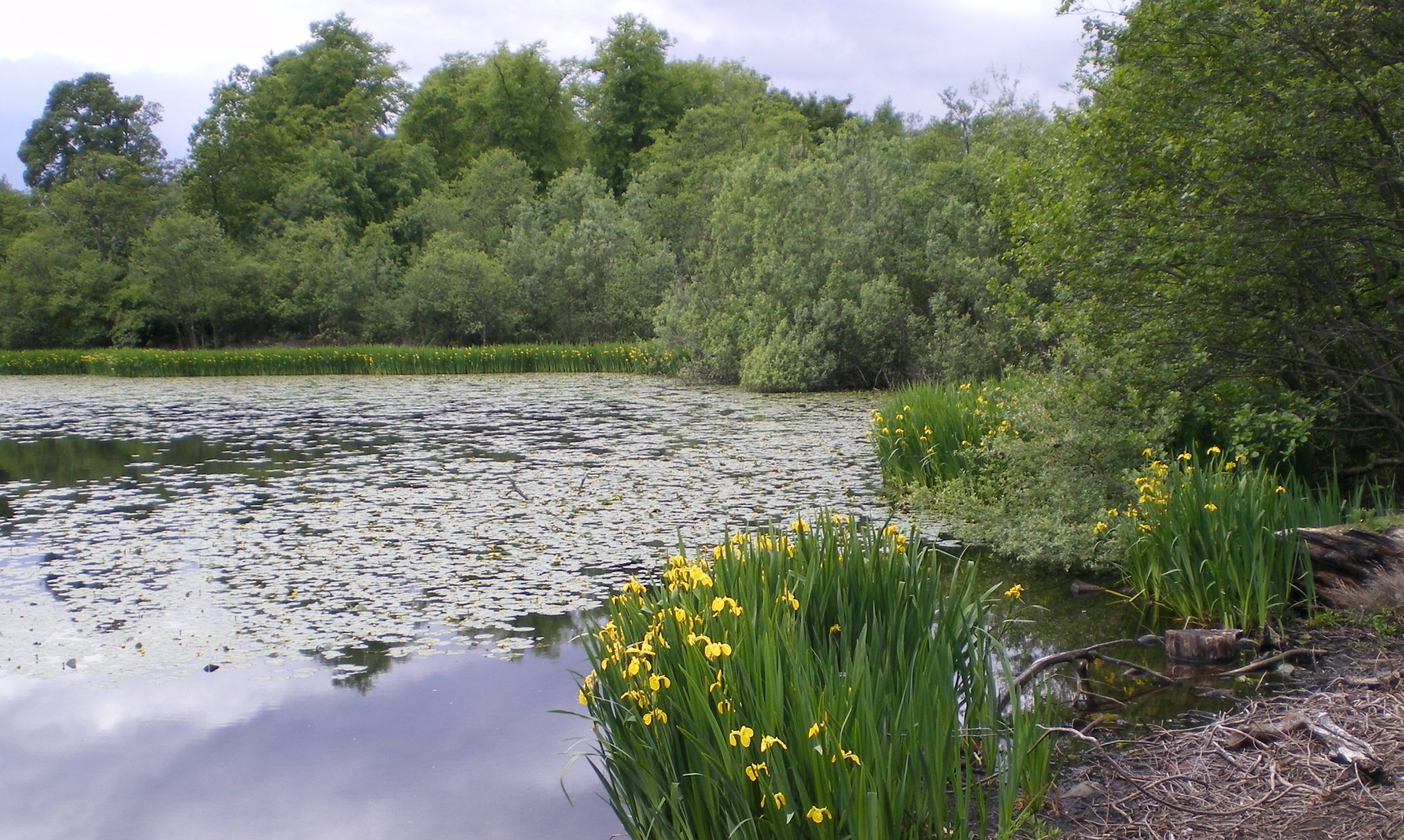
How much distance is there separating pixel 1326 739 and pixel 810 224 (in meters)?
17.4

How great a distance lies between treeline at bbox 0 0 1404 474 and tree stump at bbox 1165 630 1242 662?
136cm

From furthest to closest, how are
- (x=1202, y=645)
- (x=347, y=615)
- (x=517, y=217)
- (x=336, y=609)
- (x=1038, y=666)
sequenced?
(x=517, y=217) < (x=336, y=609) < (x=347, y=615) < (x=1202, y=645) < (x=1038, y=666)

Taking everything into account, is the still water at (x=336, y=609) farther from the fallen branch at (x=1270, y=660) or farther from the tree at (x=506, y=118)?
the tree at (x=506, y=118)

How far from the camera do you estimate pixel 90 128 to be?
46438mm

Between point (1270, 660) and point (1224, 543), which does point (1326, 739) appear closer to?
point (1270, 660)

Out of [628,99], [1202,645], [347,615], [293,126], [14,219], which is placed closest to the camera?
[1202,645]

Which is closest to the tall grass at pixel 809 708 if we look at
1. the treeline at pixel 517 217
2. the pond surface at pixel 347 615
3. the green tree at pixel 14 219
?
the pond surface at pixel 347 615

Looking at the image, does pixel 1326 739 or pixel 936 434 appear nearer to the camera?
pixel 1326 739

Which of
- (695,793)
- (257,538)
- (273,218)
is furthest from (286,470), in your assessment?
(273,218)

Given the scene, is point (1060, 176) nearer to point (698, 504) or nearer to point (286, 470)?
point (698, 504)

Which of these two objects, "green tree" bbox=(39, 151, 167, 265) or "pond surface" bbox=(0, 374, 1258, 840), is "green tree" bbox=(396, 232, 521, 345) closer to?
"green tree" bbox=(39, 151, 167, 265)

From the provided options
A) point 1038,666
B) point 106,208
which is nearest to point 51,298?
point 106,208

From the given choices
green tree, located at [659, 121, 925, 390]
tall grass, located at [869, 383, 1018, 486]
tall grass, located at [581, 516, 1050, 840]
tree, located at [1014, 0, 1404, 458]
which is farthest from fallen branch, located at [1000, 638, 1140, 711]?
green tree, located at [659, 121, 925, 390]

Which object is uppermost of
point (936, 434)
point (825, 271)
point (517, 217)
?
point (517, 217)
